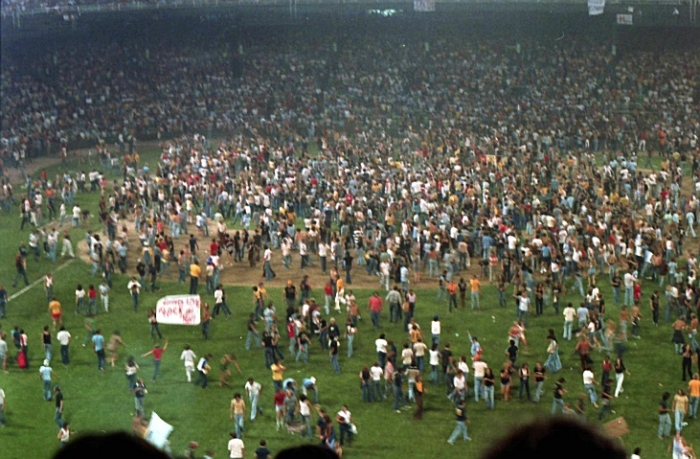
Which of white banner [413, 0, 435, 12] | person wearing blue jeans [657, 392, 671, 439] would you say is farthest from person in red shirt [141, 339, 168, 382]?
white banner [413, 0, 435, 12]

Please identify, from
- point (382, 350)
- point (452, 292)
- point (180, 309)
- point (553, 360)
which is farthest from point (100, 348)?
point (553, 360)

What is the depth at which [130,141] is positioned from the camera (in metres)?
54.4

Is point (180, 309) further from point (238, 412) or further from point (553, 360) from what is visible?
point (553, 360)

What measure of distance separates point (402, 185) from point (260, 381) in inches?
612

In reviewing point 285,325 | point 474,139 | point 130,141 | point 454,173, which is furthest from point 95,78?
point 285,325

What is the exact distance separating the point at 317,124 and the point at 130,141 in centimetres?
975

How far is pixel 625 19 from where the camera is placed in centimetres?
6216

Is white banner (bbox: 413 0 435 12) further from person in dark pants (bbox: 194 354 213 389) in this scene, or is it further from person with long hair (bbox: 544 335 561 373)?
person in dark pants (bbox: 194 354 213 389)

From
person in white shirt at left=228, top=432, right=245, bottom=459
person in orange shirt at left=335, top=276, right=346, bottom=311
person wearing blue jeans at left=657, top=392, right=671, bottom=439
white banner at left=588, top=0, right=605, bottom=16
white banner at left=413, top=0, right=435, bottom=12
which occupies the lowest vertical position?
person wearing blue jeans at left=657, top=392, right=671, bottom=439

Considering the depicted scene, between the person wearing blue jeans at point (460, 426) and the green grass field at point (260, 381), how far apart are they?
0.61 ft

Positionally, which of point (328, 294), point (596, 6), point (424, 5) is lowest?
point (328, 294)

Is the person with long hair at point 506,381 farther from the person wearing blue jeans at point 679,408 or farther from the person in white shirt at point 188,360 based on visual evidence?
the person in white shirt at point 188,360

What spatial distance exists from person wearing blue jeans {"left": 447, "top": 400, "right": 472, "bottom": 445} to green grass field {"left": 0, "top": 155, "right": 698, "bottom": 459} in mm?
185

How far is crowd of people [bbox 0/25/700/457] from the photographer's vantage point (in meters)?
29.5
